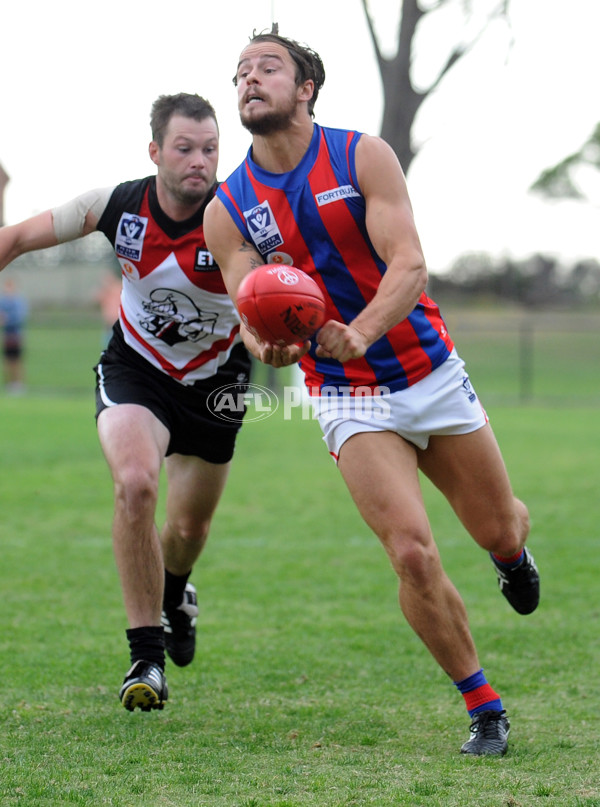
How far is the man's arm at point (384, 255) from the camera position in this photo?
3453 mm

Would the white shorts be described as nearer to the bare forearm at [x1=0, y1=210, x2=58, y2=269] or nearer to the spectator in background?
the bare forearm at [x1=0, y1=210, x2=58, y2=269]

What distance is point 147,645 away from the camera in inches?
162

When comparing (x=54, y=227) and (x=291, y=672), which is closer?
(x=54, y=227)

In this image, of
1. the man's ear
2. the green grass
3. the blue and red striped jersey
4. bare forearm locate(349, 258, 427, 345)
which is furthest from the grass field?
the man's ear

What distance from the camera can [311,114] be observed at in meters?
4.11

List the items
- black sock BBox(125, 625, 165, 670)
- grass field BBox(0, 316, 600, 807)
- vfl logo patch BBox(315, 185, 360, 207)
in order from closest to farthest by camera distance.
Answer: grass field BBox(0, 316, 600, 807)
vfl logo patch BBox(315, 185, 360, 207)
black sock BBox(125, 625, 165, 670)

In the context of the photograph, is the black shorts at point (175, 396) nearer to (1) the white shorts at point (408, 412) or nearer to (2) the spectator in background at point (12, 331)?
(1) the white shorts at point (408, 412)

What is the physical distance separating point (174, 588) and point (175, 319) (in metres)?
1.31

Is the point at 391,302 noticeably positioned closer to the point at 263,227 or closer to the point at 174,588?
the point at 263,227

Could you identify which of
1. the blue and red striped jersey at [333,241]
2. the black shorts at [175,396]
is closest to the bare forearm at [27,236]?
the black shorts at [175,396]

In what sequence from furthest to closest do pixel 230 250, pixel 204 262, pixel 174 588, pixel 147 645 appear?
1. pixel 174 588
2. pixel 204 262
3. pixel 147 645
4. pixel 230 250

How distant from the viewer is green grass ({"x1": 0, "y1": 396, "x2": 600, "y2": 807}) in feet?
10.7

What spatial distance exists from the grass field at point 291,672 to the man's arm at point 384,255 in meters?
1.38

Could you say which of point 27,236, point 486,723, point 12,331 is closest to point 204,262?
point 27,236
